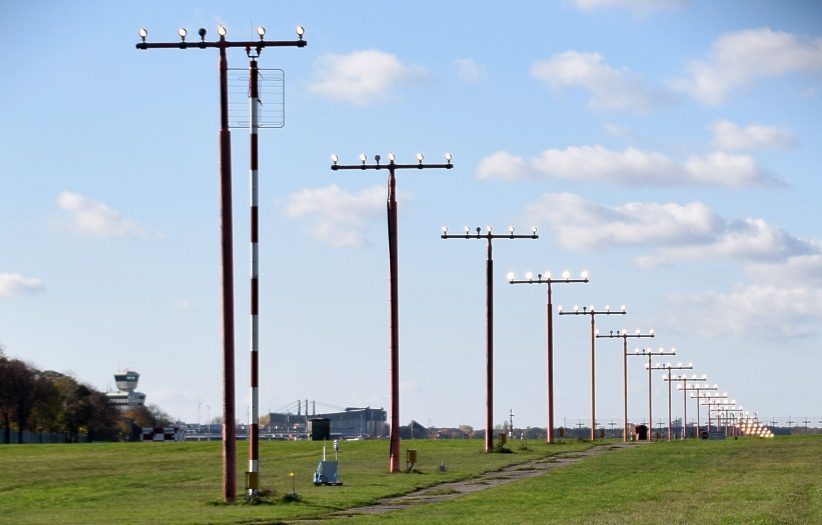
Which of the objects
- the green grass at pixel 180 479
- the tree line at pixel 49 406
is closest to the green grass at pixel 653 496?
the green grass at pixel 180 479

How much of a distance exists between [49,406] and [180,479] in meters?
97.4

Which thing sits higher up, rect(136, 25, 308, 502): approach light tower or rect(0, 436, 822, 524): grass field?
rect(136, 25, 308, 502): approach light tower

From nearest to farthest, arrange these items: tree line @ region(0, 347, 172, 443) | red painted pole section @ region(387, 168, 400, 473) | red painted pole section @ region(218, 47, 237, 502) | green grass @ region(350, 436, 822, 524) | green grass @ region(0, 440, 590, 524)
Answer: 1. green grass @ region(350, 436, 822, 524)
2. green grass @ region(0, 440, 590, 524)
3. red painted pole section @ region(218, 47, 237, 502)
4. red painted pole section @ region(387, 168, 400, 473)
5. tree line @ region(0, 347, 172, 443)

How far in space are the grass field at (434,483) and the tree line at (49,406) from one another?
6425 centimetres

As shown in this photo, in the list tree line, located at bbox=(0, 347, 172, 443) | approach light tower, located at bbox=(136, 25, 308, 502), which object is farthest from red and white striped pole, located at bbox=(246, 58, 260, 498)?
tree line, located at bbox=(0, 347, 172, 443)

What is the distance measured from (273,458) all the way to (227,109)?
117 feet

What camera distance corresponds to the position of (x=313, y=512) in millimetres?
39938

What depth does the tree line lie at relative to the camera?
146500 millimetres

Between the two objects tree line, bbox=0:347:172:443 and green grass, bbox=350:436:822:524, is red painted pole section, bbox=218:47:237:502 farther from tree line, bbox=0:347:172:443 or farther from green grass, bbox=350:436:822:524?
tree line, bbox=0:347:172:443

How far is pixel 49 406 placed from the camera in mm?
151375

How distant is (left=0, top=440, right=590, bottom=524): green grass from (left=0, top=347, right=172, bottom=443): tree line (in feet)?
182

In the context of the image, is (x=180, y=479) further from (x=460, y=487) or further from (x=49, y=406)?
(x=49, y=406)

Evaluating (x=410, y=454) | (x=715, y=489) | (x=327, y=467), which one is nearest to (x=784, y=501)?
(x=715, y=489)

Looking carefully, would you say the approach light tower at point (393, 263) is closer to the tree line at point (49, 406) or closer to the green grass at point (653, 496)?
the green grass at point (653, 496)
